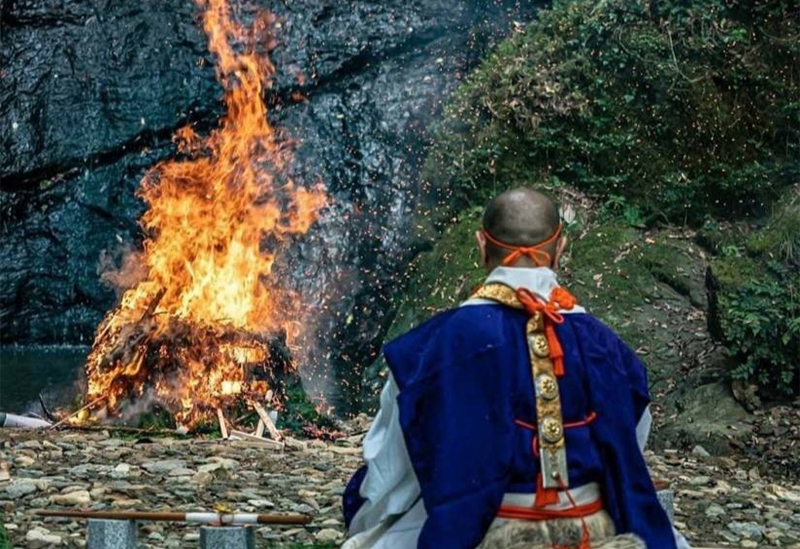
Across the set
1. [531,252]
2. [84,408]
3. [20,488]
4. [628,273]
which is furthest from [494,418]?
[628,273]

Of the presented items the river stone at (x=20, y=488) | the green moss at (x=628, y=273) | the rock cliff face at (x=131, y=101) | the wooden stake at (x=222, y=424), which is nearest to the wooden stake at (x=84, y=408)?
the wooden stake at (x=222, y=424)

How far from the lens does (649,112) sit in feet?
46.0

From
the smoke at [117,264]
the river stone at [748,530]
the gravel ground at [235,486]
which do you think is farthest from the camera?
the smoke at [117,264]

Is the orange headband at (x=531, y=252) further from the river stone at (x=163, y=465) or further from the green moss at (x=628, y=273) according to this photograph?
the green moss at (x=628, y=273)

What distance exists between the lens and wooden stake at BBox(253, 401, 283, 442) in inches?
400

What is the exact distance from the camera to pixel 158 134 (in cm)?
1931

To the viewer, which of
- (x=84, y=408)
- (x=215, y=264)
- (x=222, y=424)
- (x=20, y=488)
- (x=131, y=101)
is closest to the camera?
(x=20, y=488)

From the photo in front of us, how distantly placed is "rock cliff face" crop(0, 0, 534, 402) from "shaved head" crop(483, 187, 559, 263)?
14435 millimetres

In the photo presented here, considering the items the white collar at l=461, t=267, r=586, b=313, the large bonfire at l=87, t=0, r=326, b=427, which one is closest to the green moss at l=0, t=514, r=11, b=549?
the white collar at l=461, t=267, r=586, b=313

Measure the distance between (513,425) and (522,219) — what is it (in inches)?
25.0

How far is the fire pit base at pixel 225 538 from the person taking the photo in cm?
471

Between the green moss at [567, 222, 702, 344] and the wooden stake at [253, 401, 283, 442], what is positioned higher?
the green moss at [567, 222, 702, 344]

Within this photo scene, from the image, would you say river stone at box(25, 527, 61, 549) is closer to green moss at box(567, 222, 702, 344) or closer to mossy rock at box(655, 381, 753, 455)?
mossy rock at box(655, 381, 753, 455)

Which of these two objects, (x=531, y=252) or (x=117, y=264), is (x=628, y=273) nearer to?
(x=531, y=252)
